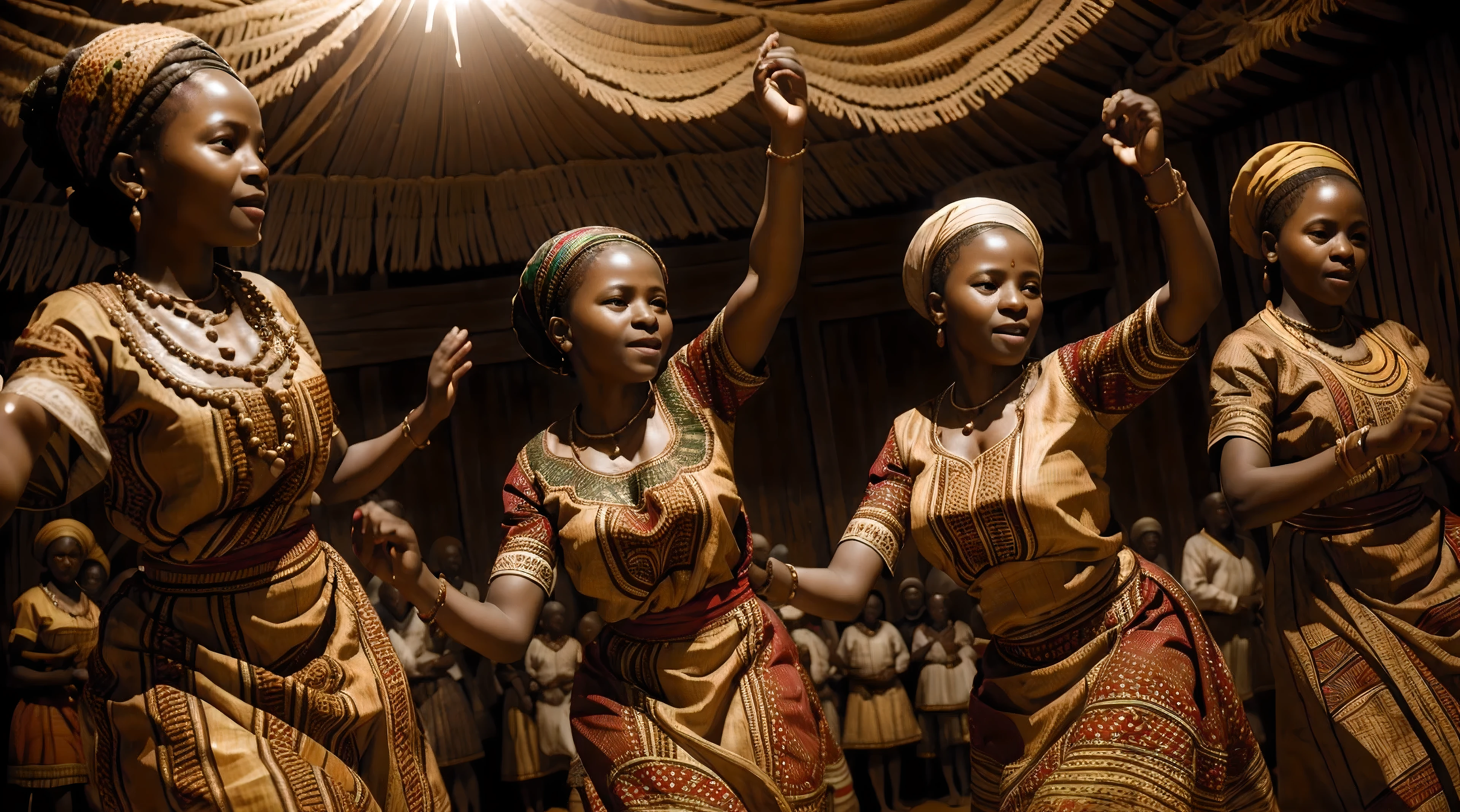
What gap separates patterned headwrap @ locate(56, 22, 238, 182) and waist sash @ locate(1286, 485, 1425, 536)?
2.42 m

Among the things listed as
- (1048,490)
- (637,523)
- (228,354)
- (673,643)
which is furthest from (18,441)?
(1048,490)

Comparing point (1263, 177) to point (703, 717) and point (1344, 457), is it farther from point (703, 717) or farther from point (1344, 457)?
point (703, 717)

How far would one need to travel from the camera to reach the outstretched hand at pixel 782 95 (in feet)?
8.19

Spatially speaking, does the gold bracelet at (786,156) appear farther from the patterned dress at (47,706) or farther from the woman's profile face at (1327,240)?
the patterned dress at (47,706)

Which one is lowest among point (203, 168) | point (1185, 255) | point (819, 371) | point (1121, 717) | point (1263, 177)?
point (1121, 717)

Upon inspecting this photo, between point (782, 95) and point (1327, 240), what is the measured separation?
1354 millimetres

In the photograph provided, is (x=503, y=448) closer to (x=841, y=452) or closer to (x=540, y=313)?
(x=841, y=452)

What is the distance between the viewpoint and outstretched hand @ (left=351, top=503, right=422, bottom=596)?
2.04 meters

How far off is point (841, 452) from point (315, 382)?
3.95 metres

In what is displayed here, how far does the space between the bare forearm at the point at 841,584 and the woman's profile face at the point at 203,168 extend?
3.92ft

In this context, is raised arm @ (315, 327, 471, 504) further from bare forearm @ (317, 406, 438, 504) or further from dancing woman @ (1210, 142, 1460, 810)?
dancing woman @ (1210, 142, 1460, 810)

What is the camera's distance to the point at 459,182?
500cm

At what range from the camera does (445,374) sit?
2357 millimetres

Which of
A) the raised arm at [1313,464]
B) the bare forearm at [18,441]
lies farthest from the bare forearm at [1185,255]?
the bare forearm at [18,441]
